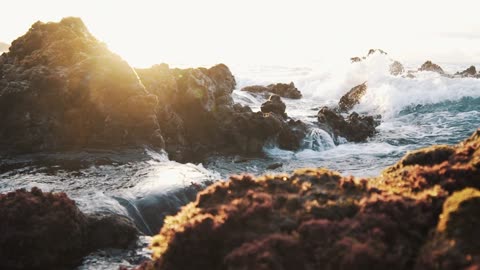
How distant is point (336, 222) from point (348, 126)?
91.8ft

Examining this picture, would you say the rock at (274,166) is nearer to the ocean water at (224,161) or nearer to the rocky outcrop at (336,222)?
the ocean water at (224,161)

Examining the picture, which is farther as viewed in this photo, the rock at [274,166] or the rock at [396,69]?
the rock at [396,69]

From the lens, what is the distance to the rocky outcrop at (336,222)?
4961mm

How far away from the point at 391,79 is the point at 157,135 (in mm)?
39270

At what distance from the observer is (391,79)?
178ft

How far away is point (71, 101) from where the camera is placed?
71.7ft

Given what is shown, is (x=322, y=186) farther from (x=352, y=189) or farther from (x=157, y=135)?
(x=157, y=135)

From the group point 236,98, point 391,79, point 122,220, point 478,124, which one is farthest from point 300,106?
point 122,220

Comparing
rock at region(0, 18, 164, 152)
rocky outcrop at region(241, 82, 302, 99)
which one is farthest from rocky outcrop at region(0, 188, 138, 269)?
rocky outcrop at region(241, 82, 302, 99)

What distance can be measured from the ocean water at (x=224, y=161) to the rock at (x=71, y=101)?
4.28 ft

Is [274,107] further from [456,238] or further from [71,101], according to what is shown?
[456,238]

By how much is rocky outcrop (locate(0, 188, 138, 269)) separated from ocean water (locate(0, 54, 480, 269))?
442mm

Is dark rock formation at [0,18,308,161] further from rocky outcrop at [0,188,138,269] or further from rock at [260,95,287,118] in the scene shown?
rocky outcrop at [0,188,138,269]

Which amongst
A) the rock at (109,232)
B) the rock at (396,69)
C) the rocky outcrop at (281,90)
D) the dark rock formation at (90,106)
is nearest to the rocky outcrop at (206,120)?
the dark rock formation at (90,106)
